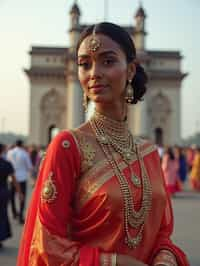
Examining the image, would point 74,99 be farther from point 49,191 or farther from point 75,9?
point 49,191

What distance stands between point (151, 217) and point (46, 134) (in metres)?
34.2

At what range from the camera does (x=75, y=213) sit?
5.02 feet

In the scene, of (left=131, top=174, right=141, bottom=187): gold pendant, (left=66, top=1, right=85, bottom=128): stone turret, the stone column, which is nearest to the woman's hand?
(left=131, top=174, right=141, bottom=187): gold pendant

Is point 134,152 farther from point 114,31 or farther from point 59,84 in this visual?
point 59,84

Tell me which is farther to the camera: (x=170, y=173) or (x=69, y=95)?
(x=69, y=95)

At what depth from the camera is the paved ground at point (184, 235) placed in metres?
5.28

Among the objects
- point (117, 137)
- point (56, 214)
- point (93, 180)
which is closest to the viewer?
point (56, 214)

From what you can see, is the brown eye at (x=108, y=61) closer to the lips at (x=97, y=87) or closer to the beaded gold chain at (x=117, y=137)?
the lips at (x=97, y=87)

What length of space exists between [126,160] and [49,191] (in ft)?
1.25

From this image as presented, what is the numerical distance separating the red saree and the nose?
0.79 feet

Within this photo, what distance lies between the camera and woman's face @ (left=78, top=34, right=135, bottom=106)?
1612mm

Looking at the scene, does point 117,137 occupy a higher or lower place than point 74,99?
lower

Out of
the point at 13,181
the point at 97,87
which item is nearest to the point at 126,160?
the point at 97,87

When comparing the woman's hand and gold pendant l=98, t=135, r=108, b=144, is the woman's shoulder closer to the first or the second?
gold pendant l=98, t=135, r=108, b=144
